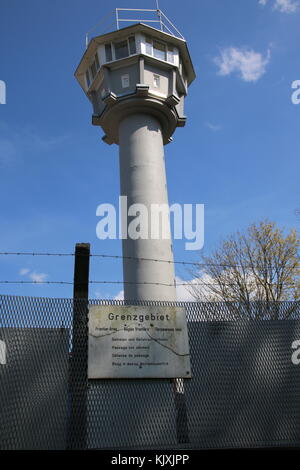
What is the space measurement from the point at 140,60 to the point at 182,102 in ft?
11.2

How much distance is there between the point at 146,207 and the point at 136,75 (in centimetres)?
675

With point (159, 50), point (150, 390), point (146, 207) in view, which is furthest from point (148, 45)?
point (150, 390)

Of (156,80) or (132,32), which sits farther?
(132,32)

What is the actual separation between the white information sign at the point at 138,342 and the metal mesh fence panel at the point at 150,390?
0.57ft

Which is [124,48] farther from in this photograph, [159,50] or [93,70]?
[93,70]

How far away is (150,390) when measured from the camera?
331 inches

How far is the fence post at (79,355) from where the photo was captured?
7.85 metres

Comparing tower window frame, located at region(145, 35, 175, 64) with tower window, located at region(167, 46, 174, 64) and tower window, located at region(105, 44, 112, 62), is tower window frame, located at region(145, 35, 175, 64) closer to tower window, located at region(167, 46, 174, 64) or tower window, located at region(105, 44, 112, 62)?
→ tower window, located at region(167, 46, 174, 64)

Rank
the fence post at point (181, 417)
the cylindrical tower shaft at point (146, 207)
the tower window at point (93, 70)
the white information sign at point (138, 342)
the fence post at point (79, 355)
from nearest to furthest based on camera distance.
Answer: the fence post at point (79, 355) < the fence post at point (181, 417) < the white information sign at point (138, 342) < the cylindrical tower shaft at point (146, 207) < the tower window at point (93, 70)

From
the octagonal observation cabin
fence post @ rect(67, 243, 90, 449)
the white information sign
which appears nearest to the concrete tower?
the octagonal observation cabin

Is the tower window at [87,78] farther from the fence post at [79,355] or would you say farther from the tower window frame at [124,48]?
the fence post at [79,355]

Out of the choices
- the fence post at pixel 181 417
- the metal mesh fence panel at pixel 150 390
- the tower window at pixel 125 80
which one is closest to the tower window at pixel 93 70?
the tower window at pixel 125 80

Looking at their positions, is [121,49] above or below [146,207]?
above
